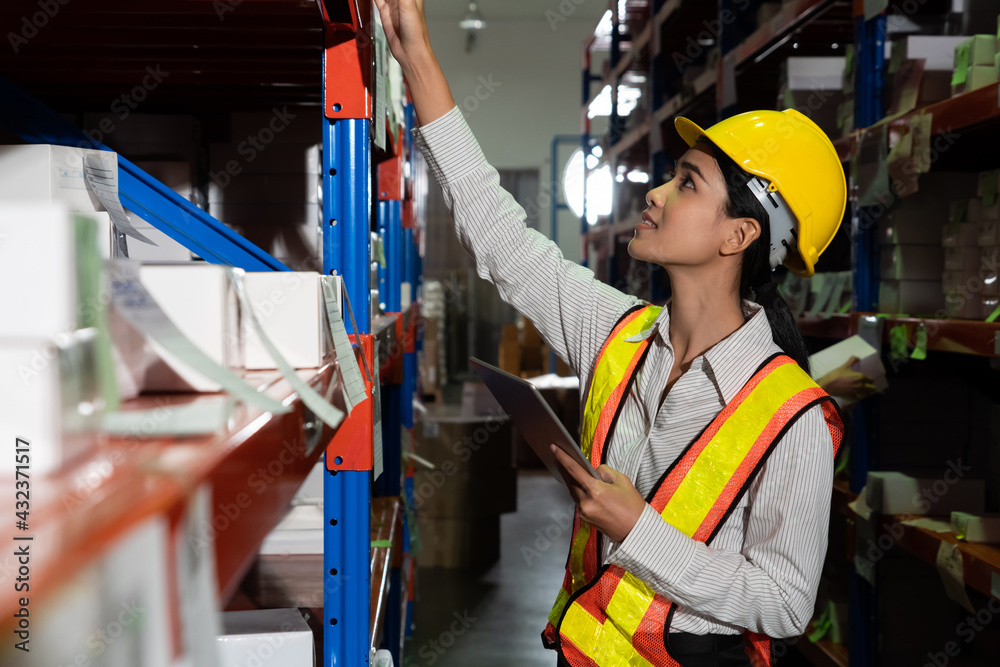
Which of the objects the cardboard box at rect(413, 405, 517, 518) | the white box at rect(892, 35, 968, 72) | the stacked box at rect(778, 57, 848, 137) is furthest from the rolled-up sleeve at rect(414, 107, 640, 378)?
the cardboard box at rect(413, 405, 517, 518)

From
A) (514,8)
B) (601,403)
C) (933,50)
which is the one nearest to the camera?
(601,403)

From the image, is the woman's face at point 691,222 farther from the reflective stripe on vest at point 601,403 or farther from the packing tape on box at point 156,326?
the packing tape on box at point 156,326

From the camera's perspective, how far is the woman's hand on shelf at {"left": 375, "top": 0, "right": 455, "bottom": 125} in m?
1.44

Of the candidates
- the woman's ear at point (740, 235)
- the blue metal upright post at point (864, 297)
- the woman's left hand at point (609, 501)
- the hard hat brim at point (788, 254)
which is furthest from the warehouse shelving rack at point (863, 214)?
the woman's left hand at point (609, 501)

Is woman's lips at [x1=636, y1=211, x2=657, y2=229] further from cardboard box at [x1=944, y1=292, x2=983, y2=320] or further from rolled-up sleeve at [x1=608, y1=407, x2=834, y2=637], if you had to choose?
cardboard box at [x1=944, y1=292, x2=983, y2=320]

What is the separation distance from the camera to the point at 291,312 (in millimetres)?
893

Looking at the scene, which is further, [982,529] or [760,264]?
[982,529]

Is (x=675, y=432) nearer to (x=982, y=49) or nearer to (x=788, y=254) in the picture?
(x=788, y=254)

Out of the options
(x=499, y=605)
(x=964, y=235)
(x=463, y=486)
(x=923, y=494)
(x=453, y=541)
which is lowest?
(x=499, y=605)

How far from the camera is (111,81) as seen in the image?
5.68 feet

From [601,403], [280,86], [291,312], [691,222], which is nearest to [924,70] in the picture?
[691,222]

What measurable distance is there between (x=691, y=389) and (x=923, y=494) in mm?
1607

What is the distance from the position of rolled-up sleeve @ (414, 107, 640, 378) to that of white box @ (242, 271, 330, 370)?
2.63 feet

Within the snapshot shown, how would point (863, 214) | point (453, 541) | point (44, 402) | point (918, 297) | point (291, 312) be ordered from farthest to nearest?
point (453, 541)
point (863, 214)
point (918, 297)
point (291, 312)
point (44, 402)
